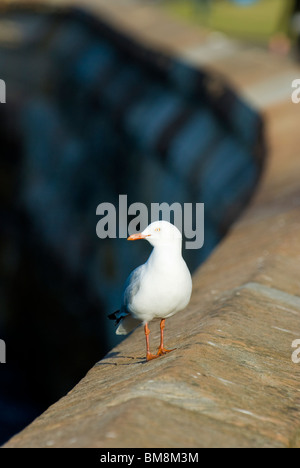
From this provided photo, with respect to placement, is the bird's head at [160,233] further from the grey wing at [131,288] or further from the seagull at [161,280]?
the grey wing at [131,288]

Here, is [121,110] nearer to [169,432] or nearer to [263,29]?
[169,432]

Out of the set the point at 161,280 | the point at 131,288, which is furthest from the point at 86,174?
the point at 161,280

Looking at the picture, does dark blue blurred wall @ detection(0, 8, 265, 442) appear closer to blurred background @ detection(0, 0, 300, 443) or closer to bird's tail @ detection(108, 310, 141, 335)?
blurred background @ detection(0, 0, 300, 443)

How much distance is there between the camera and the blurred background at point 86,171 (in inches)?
262

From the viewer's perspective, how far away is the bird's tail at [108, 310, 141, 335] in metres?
3.29

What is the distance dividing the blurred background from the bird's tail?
7.44 feet

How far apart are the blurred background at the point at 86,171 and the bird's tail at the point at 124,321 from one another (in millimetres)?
2267

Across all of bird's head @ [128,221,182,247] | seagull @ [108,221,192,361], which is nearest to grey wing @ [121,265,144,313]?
seagull @ [108,221,192,361]

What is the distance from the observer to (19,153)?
35.3 ft

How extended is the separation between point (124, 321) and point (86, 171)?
6.09 m

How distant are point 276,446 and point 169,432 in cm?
26

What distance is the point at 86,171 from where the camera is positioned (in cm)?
936
